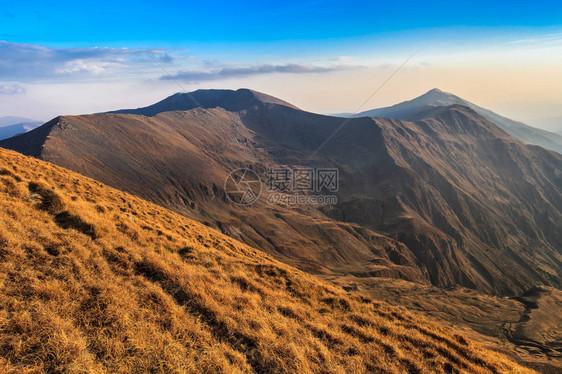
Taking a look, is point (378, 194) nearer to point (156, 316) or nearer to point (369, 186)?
point (369, 186)

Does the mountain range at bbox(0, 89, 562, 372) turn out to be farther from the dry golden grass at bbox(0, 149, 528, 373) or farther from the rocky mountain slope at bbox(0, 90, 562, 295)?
the dry golden grass at bbox(0, 149, 528, 373)

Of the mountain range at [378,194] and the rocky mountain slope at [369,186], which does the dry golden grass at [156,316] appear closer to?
the mountain range at [378,194]

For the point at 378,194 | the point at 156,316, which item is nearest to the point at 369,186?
the point at 378,194

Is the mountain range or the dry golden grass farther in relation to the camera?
the mountain range

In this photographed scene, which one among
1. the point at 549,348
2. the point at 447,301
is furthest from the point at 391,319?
the point at 447,301

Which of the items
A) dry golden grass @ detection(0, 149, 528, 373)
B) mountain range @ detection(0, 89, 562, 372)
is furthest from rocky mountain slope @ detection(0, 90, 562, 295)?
dry golden grass @ detection(0, 149, 528, 373)
